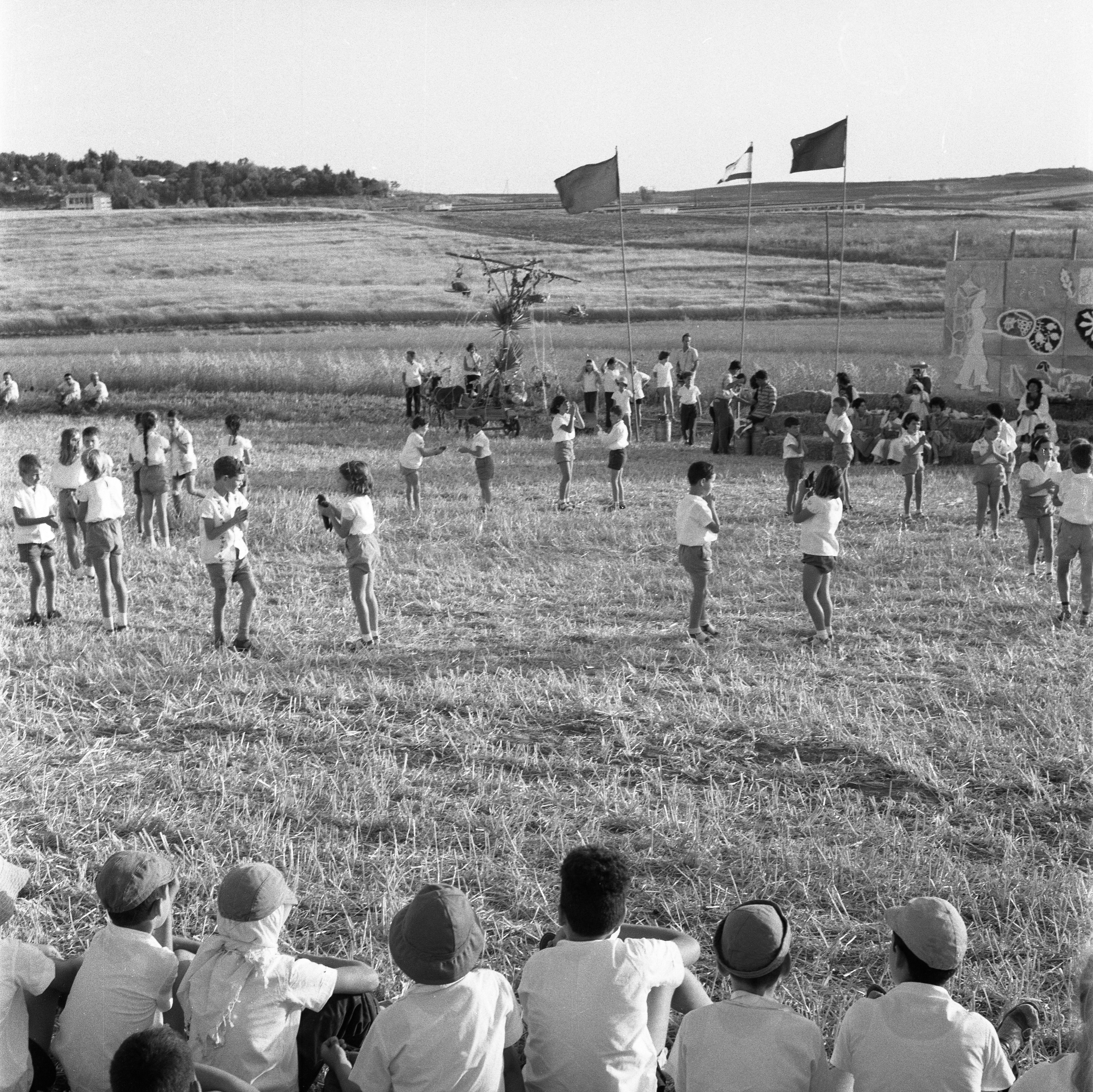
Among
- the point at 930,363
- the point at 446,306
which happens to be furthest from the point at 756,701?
the point at 446,306

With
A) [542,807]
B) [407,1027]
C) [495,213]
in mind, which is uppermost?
[495,213]

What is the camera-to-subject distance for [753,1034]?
12.4 ft

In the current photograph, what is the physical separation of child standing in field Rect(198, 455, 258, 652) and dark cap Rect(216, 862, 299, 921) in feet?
18.1

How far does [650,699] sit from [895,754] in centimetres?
185

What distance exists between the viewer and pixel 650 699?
880 centimetres

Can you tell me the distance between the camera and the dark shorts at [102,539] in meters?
10.3

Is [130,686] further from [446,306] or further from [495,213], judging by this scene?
[495,213]

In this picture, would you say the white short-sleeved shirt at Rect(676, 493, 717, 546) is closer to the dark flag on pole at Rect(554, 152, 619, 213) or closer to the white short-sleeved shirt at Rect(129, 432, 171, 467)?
the white short-sleeved shirt at Rect(129, 432, 171, 467)

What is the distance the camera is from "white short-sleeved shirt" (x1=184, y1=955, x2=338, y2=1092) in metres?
4.18

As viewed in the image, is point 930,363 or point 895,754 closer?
point 895,754

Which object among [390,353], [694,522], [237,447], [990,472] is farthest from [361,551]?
[390,353]

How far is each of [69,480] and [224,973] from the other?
25.7 ft

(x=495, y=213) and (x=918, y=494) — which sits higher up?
(x=495, y=213)

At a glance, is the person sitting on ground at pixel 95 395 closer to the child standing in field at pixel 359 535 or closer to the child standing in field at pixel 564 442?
the child standing in field at pixel 564 442
